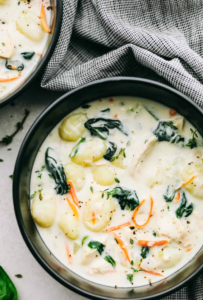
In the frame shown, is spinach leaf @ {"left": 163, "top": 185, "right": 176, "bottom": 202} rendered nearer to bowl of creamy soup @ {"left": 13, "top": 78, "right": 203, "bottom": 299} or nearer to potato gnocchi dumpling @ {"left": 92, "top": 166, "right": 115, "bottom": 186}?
bowl of creamy soup @ {"left": 13, "top": 78, "right": 203, "bottom": 299}

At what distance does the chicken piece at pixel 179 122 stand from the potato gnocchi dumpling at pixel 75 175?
0.58 m

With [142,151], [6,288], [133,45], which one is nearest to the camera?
[142,151]

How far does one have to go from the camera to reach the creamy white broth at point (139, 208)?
215 centimetres

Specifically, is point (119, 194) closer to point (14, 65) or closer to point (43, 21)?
point (14, 65)

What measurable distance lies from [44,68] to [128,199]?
2.91ft

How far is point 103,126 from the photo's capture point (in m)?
2.21

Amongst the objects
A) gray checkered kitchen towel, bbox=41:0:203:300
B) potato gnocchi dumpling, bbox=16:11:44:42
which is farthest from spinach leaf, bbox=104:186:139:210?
potato gnocchi dumpling, bbox=16:11:44:42

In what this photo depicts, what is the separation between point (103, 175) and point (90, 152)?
0.47 feet

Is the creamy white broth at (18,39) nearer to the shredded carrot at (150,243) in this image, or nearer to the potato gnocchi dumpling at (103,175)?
the potato gnocchi dumpling at (103,175)

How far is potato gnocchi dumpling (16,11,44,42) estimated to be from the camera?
2287 mm

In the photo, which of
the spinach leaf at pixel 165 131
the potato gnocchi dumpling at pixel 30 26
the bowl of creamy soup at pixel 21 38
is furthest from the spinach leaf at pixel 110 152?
the potato gnocchi dumpling at pixel 30 26

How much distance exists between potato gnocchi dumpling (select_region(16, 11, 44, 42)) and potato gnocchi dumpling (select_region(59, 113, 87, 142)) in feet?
1.68

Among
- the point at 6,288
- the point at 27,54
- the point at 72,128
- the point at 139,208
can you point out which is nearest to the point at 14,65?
the point at 27,54

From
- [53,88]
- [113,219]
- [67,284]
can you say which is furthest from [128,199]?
[53,88]
